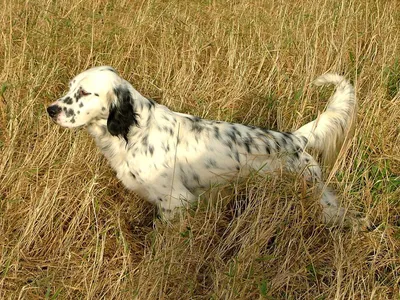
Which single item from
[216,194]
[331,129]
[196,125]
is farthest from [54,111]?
[331,129]

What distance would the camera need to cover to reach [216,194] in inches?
131

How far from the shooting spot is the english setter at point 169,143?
3301mm

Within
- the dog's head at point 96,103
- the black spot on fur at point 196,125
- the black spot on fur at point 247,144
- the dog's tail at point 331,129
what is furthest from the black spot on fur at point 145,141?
the dog's tail at point 331,129

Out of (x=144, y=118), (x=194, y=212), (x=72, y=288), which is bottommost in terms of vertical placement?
(x=72, y=288)

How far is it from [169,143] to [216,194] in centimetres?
40

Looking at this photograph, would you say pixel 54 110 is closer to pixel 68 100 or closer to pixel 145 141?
pixel 68 100

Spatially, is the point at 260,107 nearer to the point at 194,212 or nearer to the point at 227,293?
the point at 194,212

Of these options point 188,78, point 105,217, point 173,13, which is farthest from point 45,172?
point 173,13

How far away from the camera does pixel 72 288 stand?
9.16 feet

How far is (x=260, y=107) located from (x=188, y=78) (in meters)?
0.57

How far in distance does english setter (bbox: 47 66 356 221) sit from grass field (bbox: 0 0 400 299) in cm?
16

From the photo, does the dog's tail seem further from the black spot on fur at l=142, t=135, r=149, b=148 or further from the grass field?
the black spot on fur at l=142, t=135, r=149, b=148

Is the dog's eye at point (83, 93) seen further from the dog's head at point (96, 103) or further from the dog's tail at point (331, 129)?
the dog's tail at point (331, 129)

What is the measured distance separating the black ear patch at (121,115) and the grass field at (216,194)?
32cm
